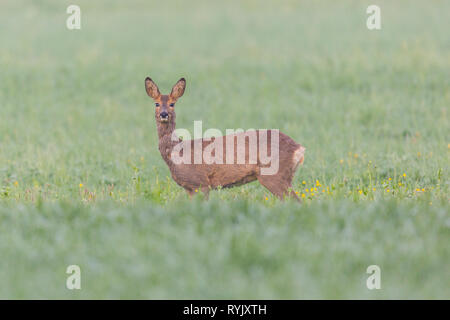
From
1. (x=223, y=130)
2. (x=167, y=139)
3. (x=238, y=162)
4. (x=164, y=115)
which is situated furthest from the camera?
(x=223, y=130)

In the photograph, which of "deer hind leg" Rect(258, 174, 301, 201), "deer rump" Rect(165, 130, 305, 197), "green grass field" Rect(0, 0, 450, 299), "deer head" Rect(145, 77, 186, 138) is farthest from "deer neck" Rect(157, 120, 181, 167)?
"deer hind leg" Rect(258, 174, 301, 201)

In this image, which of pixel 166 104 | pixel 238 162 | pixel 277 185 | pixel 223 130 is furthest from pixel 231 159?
pixel 223 130

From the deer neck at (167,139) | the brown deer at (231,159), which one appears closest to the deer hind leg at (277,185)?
the brown deer at (231,159)

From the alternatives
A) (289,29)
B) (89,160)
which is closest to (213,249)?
(89,160)

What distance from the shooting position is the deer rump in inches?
301

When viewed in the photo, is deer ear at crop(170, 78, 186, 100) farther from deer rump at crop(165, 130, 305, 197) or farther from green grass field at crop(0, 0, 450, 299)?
green grass field at crop(0, 0, 450, 299)

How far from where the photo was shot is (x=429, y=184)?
9234 mm

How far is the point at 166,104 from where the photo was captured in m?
7.93

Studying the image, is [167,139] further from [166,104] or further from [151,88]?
[151,88]

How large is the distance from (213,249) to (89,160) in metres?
6.13

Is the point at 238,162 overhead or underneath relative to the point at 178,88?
underneath

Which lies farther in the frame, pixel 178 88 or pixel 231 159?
pixel 178 88

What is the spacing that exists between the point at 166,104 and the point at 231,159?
3.16 ft
